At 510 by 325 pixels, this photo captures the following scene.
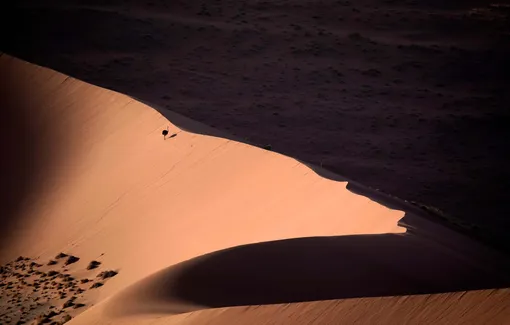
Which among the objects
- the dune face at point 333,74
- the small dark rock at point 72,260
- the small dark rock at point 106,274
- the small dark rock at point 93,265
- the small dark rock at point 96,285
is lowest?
the small dark rock at point 96,285

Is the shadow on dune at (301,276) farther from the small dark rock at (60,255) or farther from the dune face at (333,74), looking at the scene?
the dune face at (333,74)

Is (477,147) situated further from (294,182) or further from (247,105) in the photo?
(294,182)

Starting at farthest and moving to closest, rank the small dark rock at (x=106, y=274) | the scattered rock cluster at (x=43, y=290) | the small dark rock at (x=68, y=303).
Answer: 1. the small dark rock at (x=106, y=274)
2. the small dark rock at (x=68, y=303)
3. the scattered rock cluster at (x=43, y=290)

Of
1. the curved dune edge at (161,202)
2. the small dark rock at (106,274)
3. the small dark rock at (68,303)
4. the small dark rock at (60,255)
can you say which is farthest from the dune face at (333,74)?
the small dark rock at (68,303)

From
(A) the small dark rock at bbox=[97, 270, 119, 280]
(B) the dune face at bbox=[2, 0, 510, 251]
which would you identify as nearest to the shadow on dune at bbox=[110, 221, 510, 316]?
(A) the small dark rock at bbox=[97, 270, 119, 280]

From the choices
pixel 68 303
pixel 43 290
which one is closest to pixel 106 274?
pixel 43 290

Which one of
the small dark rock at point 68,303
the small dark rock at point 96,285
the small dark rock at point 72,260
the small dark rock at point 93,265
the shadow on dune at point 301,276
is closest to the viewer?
the shadow on dune at point 301,276

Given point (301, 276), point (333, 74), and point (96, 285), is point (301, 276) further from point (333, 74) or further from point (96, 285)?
point (333, 74)
